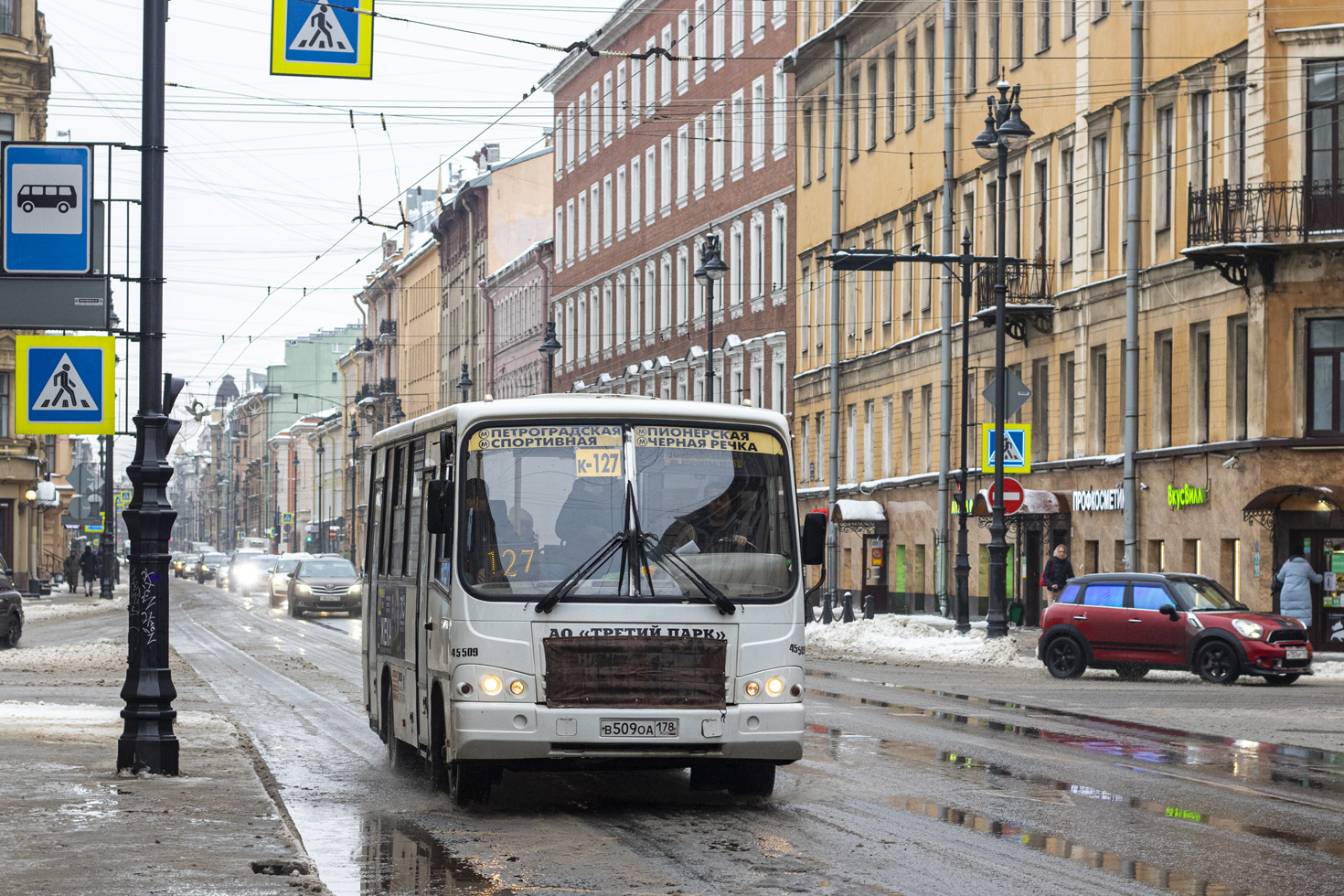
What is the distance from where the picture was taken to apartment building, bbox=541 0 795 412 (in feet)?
215

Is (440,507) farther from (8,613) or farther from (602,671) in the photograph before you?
(8,613)

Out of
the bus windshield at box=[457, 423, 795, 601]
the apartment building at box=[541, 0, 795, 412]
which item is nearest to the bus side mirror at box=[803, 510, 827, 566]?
the bus windshield at box=[457, 423, 795, 601]

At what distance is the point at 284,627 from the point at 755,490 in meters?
33.9

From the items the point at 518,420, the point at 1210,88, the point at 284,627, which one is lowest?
the point at 284,627

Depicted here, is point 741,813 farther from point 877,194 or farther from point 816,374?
point 816,374

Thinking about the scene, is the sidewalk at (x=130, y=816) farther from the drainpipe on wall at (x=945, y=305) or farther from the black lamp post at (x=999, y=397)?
the drainpipe on wall at (x=945, y=305)

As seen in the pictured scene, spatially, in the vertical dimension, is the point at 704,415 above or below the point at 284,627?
above

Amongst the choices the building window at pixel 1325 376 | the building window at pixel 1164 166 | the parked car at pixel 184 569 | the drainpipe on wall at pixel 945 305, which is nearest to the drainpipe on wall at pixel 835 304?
the drainpipe on wall at pixel 945 305

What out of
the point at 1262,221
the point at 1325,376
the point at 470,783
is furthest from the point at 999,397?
the point at 470,783

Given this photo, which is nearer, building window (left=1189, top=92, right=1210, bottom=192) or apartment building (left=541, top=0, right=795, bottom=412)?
building window (left=1189, top=92, right=1210, bottom=192)

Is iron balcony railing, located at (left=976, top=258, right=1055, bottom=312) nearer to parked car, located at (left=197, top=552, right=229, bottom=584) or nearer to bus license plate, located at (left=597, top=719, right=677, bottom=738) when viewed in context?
bus license plate, located at (left=597, top=719, right=677, bottom=738)

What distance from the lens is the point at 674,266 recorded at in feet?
246

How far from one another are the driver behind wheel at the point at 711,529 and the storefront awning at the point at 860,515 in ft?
135

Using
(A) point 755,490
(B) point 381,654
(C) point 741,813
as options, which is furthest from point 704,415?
(B) point 381,654
